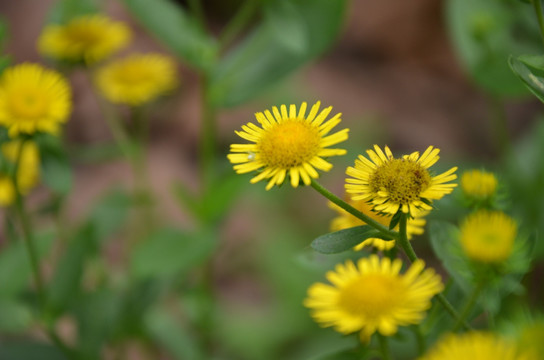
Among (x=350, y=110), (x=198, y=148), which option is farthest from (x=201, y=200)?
(x=350, y=110)

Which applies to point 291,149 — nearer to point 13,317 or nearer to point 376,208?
point 376,208

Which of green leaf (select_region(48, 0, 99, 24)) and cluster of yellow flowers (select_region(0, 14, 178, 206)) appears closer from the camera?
cluster of yellow flowers (select_region(0, 14, 178, 206))

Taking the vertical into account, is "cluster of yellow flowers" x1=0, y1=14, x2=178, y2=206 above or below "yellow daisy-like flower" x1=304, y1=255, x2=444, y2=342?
above

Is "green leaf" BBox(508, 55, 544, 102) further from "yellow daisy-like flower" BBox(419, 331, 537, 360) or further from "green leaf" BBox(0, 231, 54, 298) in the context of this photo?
"green leaf" BBox(0, 231, 54, 298)

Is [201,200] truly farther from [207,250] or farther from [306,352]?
[306,352]

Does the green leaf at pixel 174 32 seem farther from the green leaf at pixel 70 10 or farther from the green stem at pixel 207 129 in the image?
the green leaf at pixel 70 10

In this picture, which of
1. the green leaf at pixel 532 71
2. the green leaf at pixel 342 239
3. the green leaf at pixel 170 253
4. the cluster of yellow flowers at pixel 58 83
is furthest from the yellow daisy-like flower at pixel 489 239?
the green leaf at pixel 170 253

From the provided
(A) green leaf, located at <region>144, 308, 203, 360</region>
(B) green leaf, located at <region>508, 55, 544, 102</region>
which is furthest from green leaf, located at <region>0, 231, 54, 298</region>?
(B) green leaf, located at <region>508, 55, 544, 102</region>
